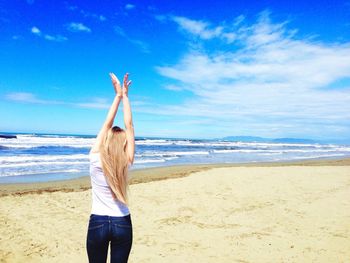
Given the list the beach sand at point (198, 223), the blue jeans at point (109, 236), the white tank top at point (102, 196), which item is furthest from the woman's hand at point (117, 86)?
the beach sand at point (198, 223)

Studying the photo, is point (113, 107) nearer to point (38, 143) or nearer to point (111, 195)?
point (111, 195)

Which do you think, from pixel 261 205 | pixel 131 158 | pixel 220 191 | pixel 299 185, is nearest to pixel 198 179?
pixel 220 191

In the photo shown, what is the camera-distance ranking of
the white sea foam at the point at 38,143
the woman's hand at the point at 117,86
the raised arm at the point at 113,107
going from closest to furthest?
the raised arm at the point at 113,107 < the woman's hand at the point at 117,86 < the white sea foam at the point at 38,143

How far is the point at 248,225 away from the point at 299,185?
5770 millimetres

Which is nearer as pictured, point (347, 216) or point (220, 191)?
point (347, 216)

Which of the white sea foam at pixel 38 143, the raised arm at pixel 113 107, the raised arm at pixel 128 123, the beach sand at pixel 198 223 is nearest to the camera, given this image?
the raised arm at pixel 128 123

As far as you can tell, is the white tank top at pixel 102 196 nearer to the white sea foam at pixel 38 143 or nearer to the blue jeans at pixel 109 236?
the blue jeans at pixel 109 236

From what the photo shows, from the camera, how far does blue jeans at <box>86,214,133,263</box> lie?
2.64 meters

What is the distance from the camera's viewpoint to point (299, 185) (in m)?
12.3

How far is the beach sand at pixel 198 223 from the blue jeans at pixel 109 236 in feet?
9.93

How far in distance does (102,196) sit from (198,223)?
5.17 meters

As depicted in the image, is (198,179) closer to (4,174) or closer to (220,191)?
(220,191)

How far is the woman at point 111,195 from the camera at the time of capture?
261 centimetres

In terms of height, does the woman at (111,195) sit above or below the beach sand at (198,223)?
above
